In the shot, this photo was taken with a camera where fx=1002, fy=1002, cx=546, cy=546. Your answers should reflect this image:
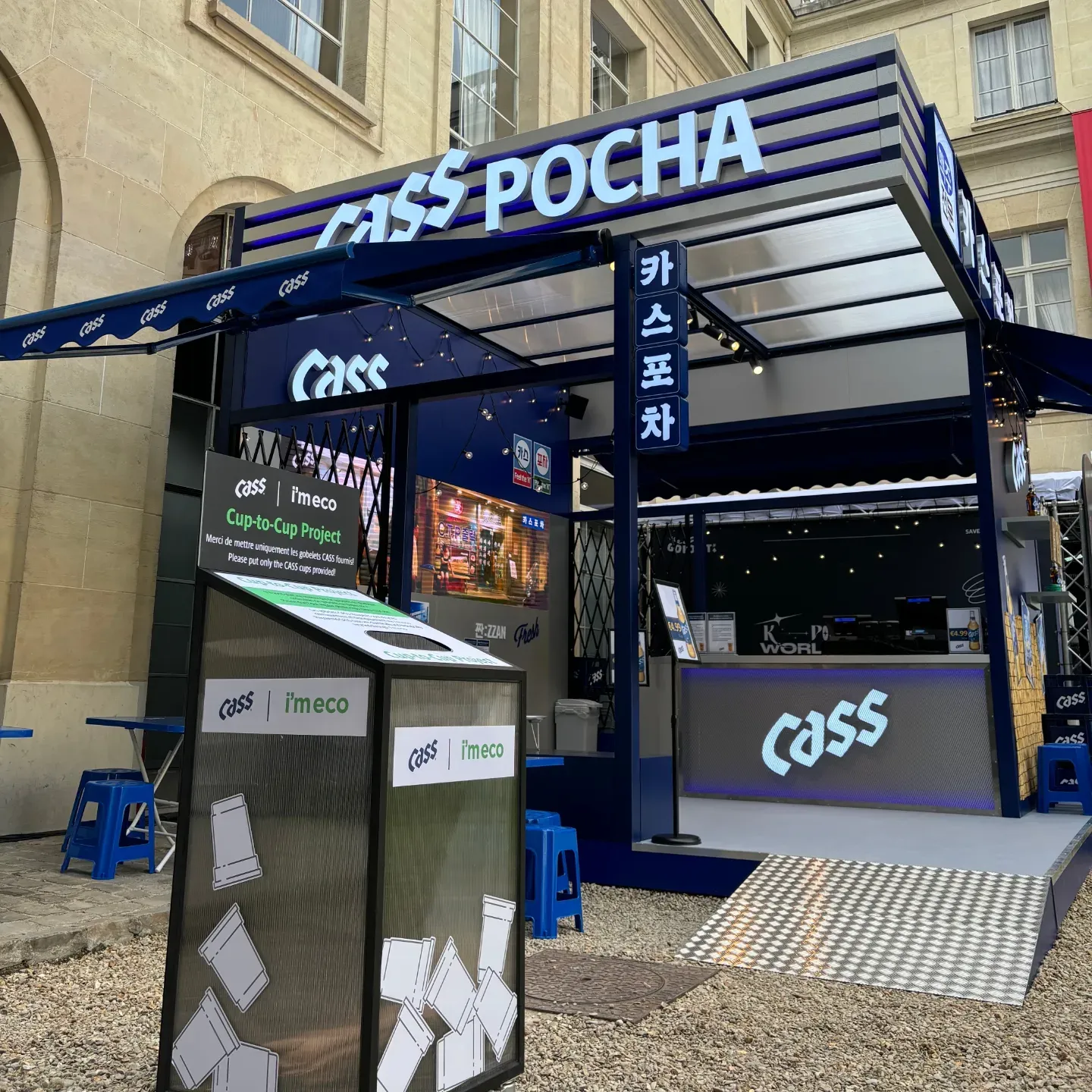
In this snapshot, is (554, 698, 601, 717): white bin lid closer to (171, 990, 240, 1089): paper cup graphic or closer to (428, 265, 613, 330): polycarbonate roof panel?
(428, 265, 613, 330): polycarbonate roof panel

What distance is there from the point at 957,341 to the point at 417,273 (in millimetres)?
4369

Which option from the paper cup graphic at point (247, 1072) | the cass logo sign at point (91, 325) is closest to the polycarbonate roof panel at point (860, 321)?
the cass logo sign at point (91, 325)

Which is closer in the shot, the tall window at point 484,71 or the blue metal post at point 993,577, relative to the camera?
the blue metal post at point 993,577

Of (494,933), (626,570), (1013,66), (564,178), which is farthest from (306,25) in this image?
(1013,66)

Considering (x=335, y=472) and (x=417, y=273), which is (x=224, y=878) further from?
(x=335, y=472)

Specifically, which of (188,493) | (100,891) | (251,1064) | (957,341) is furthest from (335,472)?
(251,1064)

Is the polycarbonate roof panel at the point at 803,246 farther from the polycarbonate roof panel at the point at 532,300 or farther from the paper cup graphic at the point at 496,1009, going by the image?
the paper cup graphic at the point at 496,1009

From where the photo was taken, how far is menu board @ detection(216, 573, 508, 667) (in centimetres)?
199

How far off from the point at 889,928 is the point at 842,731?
2.87 m

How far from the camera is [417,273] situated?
5.04 m

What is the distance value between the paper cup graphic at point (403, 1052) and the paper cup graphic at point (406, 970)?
3 centimetres

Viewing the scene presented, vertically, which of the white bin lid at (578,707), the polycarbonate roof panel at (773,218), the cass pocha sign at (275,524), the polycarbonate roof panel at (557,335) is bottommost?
the white bin lid at (578,707)

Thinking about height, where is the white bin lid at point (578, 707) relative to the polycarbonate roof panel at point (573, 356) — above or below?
below

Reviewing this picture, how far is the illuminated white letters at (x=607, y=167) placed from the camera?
5.53 metres
